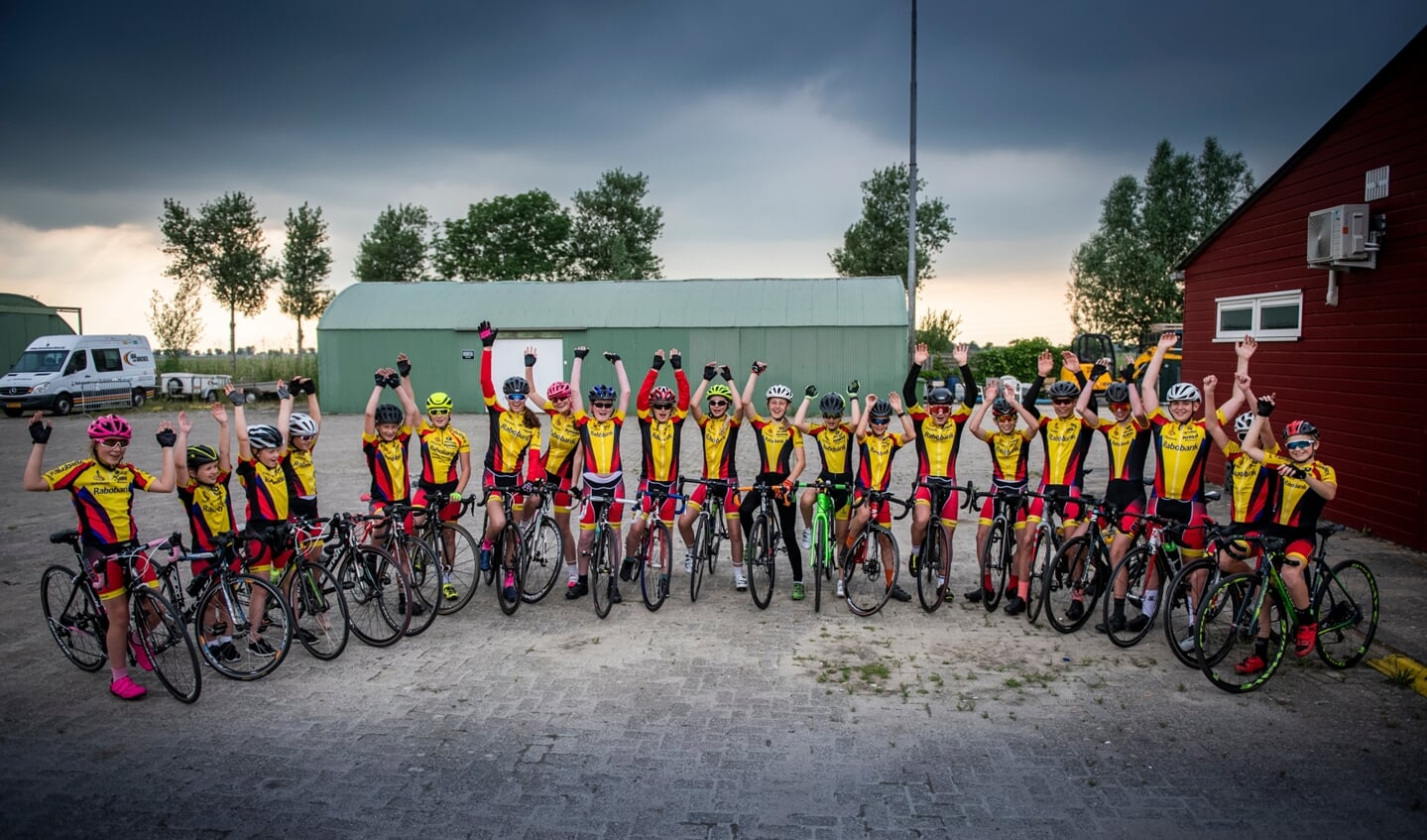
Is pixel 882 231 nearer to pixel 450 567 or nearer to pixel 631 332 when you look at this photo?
pixel 631 332

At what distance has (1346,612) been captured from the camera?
5770 millimetres

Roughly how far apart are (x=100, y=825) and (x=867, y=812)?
353cm

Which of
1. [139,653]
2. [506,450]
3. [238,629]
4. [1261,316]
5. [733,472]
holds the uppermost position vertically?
[1261,316]

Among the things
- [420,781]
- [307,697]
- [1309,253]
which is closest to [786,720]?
[420,781]

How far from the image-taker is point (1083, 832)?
3.74 metres

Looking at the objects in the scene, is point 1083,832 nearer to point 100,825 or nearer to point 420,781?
point 420,781

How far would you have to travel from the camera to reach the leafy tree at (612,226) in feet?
193

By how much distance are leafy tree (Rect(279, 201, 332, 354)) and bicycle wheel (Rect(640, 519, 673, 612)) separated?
3933 centimetres

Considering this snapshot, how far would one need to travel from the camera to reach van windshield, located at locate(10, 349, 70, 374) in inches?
1028

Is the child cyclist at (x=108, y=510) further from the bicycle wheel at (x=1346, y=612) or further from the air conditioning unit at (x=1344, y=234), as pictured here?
the air conditioning unit at (x=1344, y=234)

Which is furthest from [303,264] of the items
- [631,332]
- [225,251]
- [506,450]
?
[506,450]

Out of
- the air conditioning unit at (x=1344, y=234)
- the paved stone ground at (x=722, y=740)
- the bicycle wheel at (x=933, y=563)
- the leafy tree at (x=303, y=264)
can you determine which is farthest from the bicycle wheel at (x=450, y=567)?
the leafy tree at (x=303, y=264)

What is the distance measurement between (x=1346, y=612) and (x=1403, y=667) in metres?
0.46

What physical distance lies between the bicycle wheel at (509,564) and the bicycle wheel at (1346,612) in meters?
5.95
